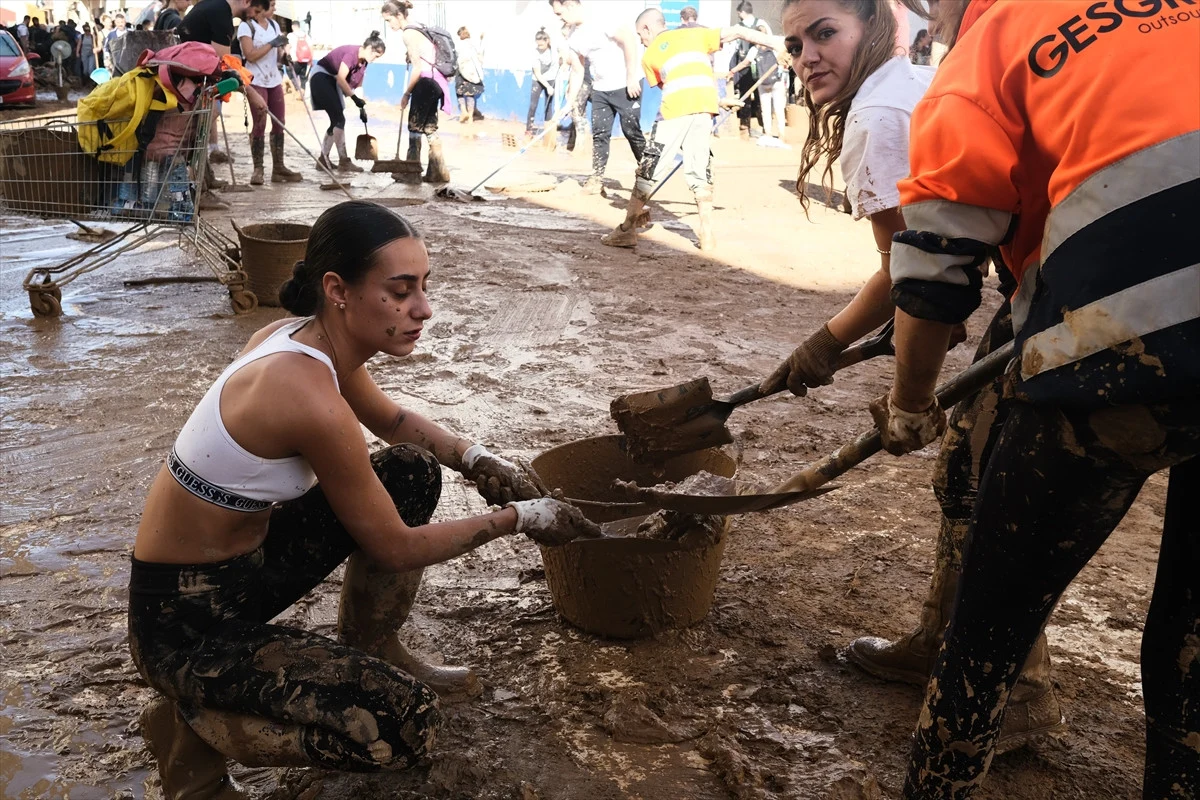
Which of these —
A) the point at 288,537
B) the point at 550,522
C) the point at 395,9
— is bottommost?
the point at 288,537

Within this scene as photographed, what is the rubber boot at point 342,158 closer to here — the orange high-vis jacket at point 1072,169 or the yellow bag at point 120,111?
the yellow bag at point 120,111

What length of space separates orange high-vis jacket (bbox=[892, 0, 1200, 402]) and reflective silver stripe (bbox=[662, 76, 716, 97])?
6.42 meters

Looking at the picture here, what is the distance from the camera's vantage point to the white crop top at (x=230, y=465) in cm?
195

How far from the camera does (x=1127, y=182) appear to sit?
4.32 feet

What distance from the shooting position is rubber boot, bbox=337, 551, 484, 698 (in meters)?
2.40

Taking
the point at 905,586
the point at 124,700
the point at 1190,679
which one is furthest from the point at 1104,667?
the point at 124,700

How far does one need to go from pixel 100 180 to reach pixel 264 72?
4.61 metres

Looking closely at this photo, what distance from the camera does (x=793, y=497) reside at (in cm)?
226

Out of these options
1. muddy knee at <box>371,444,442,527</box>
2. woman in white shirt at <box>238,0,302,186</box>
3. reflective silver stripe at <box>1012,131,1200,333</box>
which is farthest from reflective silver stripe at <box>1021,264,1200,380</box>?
woman in white shirt at <box>238,0,302,186</box>

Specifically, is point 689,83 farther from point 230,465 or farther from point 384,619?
point 230,465

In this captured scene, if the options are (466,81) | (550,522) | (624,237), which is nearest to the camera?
(550,522)

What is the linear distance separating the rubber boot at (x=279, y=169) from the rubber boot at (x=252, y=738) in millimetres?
9178

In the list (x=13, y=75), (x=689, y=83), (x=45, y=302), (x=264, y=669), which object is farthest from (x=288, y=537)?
(x=13, y=75)

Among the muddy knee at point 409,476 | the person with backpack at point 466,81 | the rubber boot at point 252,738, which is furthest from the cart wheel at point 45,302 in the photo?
the person with backpack at point 466,81
